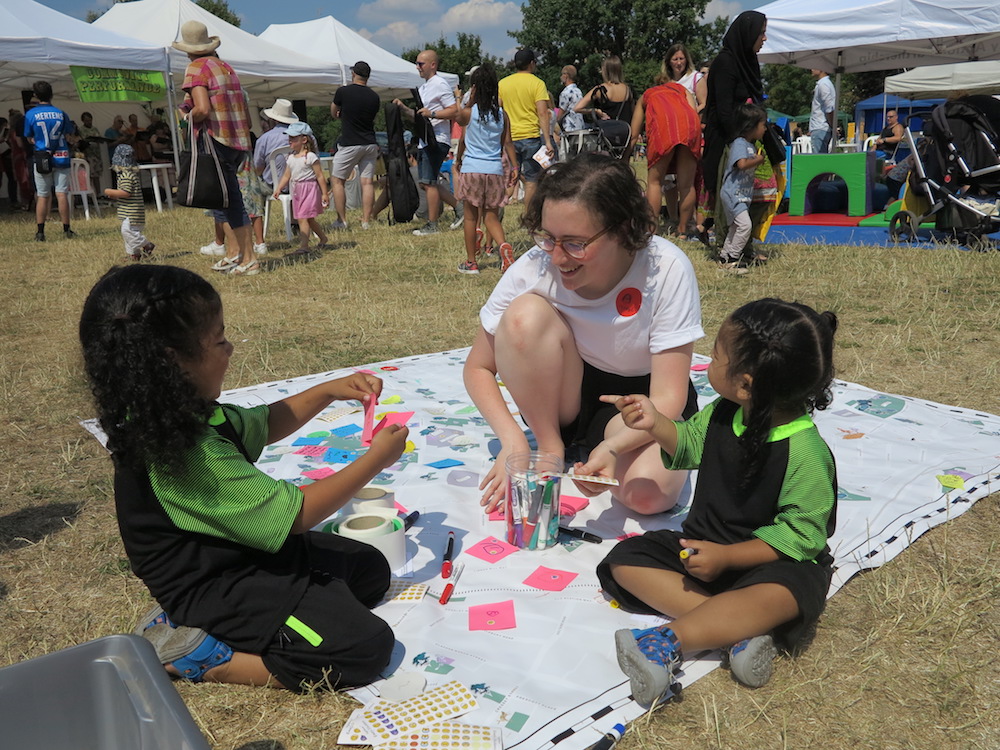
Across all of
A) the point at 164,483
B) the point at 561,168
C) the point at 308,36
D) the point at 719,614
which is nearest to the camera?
the point at 164,483

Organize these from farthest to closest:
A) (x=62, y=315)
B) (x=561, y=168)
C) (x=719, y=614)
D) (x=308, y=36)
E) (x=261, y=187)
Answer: (x=308, y=36)
(x=261, y=187)
(x=62, y=315)
(x=561, y=168)
(x=719, y=614)

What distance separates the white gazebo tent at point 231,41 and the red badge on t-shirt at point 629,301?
1228cm

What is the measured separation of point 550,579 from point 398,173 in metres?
7.74

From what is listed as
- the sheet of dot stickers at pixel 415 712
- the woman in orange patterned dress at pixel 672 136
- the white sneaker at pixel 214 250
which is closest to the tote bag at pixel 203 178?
the white sneaker at pixel 214 250

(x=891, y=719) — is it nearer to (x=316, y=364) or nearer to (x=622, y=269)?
(x=622, y=269)

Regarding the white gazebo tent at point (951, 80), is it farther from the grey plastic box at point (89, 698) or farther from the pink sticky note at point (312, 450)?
the grey plastic box at point (89, 698)

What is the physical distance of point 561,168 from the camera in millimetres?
2514

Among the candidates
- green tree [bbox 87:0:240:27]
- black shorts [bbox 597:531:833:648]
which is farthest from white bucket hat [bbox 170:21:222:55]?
green tree [bbox 87:0:240:27]

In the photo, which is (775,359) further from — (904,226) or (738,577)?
(904,226)

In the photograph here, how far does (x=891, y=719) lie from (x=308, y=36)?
18.4m

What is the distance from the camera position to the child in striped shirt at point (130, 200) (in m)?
7.63

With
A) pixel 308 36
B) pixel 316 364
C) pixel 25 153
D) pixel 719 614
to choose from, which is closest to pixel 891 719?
pixel 719 614

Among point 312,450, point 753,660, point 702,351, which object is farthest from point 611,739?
point 702,351

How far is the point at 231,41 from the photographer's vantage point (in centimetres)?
1366
